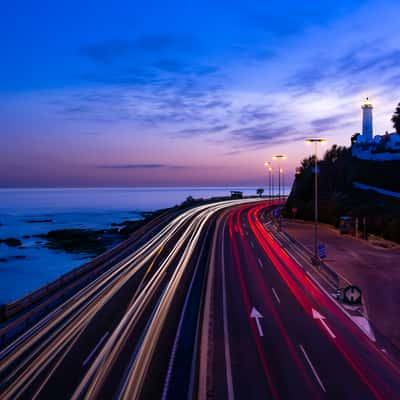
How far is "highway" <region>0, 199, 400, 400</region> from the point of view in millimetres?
13242

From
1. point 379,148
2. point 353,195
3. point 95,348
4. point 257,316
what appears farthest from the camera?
point 379,148

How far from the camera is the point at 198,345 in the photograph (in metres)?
16.8

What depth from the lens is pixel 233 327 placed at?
1875 centimetres

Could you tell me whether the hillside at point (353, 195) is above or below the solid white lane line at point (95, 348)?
above

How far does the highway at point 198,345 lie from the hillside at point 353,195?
23886 mm

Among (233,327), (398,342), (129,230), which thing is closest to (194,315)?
(233,327)

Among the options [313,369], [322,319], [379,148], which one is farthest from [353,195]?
[313,369]

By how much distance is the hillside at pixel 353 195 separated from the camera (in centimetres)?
4810

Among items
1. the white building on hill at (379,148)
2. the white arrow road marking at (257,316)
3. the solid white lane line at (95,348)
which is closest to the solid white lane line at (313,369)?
the white arrow road marking at (257,316)

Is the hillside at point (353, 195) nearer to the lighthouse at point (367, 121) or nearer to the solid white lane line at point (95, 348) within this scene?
the lighthouse at point (367, 121)

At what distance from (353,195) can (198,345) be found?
5189 centimetres

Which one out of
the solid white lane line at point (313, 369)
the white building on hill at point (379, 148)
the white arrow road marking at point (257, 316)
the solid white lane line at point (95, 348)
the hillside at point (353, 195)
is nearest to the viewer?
the solid white lane line at point (313, 369)

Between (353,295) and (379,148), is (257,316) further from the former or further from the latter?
(379,148)

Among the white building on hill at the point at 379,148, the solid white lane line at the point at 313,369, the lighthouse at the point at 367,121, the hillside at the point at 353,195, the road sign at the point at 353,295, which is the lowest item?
the solid white lane line at the point at 313,369
